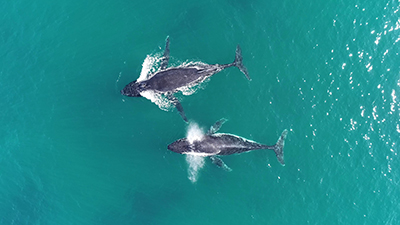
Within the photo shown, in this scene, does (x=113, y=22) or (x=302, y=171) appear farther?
(x=113, y=22)

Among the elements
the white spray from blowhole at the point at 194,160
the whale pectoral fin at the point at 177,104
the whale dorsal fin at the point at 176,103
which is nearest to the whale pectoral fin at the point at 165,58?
the whale dorsal fin at the point at 176,103

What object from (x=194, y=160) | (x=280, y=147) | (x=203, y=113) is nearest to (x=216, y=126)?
(x=203, y=113)

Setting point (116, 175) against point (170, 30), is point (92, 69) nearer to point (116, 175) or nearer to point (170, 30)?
point (170, 30)

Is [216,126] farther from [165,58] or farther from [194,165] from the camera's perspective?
[165,58]

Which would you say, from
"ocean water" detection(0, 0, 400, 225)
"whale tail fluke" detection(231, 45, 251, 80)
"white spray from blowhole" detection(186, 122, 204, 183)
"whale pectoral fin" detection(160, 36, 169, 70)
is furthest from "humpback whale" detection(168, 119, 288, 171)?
"whale pectoral fin" detection(160, 36, 169, 70)

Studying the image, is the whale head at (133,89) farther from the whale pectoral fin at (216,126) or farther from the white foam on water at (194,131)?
the whale pectoral fin at (216,126)

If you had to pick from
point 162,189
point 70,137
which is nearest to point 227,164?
point 162,189

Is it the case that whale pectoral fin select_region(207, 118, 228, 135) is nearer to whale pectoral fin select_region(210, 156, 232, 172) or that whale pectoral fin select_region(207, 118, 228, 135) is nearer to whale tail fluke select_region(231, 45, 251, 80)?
whale pectoral fin select_region(210, 156, 232, 172)
